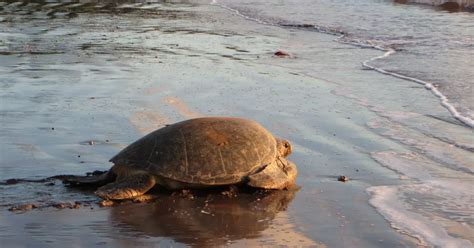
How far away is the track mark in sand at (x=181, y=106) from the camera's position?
827 centimetres

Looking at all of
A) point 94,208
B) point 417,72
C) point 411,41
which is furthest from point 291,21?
point 94,208

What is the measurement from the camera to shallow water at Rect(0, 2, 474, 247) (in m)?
4.74

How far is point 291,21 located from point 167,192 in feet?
55.0

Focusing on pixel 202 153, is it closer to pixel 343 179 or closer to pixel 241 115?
pixel 343 179

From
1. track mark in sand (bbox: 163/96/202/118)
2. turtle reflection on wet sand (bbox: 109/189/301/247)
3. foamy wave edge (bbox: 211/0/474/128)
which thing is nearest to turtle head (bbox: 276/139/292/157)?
turtle reflection on wet sand (bbox: 109/189/301/247)

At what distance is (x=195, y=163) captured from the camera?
5469 millimetres

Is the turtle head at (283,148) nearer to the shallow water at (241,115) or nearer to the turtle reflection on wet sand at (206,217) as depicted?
the shallow water at (241,115)

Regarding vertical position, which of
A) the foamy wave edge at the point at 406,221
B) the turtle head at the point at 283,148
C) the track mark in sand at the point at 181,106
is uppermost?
the turtle head at the point at 283,148

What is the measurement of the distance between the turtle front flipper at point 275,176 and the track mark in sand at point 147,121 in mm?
2027

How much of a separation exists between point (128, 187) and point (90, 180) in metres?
0.40

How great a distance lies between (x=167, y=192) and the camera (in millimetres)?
5535

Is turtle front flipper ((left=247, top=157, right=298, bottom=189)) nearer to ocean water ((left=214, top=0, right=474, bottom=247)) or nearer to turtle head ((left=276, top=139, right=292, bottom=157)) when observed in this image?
turtle head ((left=276, top=139, right=292, bottom=157))

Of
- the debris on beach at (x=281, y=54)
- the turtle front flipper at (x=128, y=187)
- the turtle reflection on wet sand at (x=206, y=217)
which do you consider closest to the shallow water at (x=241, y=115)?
the turtle reflection on wet sand at (x=206, y=217)

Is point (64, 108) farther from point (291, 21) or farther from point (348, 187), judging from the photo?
point (291, 21)
